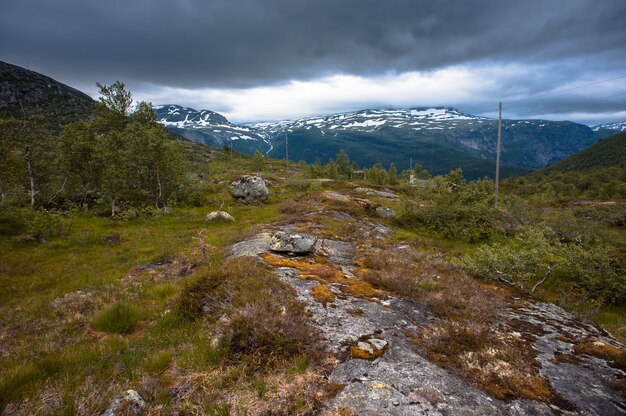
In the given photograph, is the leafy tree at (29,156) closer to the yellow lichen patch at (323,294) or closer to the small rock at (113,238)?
the small rock at (113,238)

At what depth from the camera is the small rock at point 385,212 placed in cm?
2969

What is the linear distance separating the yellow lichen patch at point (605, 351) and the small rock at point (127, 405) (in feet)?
30.3

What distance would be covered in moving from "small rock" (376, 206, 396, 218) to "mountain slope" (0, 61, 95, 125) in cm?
17465

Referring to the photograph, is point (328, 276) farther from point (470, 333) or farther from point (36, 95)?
point (36, 95)

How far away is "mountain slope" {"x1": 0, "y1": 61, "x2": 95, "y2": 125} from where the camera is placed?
154 m

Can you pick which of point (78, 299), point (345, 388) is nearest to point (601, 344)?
point (345, 388)

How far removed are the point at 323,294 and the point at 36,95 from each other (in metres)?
238

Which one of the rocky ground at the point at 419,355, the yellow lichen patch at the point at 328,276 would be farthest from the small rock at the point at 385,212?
the yellow lichen patch at the point at 328,276

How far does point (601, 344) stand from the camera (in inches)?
290

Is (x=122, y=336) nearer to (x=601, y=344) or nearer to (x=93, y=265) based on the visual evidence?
(x=93, y=265)

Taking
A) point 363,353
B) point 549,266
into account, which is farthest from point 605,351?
point 549,266

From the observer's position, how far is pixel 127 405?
14.9 ft

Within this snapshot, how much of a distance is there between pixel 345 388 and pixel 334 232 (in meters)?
14.8

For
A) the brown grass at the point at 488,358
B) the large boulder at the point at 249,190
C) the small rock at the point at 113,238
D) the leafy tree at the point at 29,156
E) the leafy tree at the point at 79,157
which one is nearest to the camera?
the brown grass at the point at 488,358
